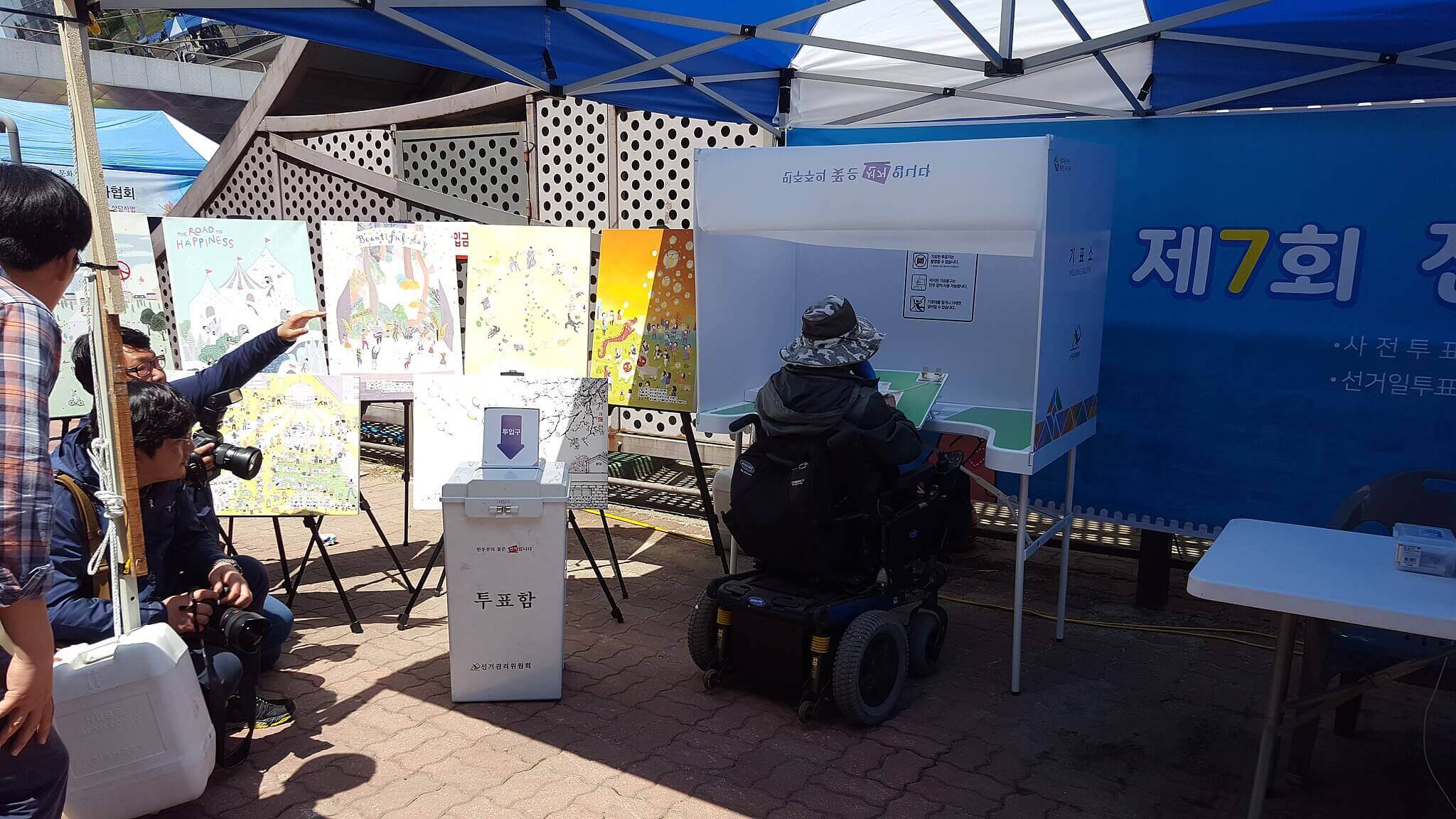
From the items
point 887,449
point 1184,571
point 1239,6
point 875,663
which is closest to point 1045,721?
point 875,663

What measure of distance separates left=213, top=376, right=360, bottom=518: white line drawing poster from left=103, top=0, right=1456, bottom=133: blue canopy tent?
138 cm

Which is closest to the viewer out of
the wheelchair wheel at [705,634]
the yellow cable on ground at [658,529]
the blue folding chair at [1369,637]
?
the blue folding chair at [1369,637]

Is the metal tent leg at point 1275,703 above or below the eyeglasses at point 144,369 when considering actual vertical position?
below

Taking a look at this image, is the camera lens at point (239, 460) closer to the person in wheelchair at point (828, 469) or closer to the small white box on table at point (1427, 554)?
the person in wheelchair at point (828, 469)

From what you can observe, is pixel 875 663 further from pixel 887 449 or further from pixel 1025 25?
pixel 1025 25

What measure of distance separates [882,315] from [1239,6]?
200 cm

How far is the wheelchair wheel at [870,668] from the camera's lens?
9.96 ft

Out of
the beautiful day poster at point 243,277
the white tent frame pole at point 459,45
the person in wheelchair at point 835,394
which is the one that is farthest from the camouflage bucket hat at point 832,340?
the beautiful day poster at point 243,277

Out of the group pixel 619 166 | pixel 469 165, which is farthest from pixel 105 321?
pixel 469 165

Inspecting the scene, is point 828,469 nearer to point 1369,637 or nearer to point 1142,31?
point 1369,637

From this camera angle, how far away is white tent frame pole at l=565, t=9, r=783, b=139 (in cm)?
367

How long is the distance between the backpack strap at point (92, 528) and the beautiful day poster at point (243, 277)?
219 cm

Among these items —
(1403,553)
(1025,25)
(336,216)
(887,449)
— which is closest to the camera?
(1403,553)

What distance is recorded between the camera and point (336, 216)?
6969 millimetres
